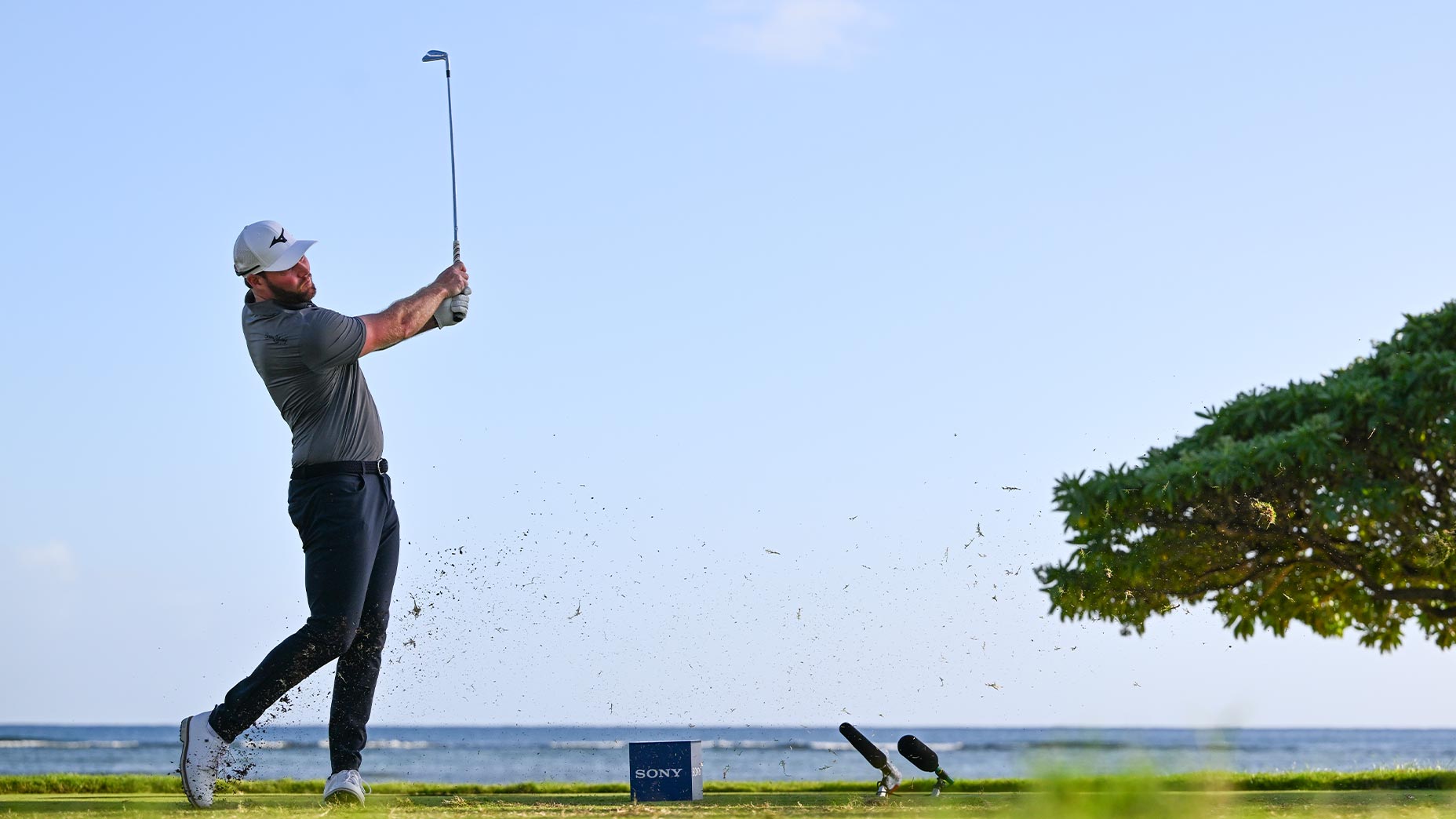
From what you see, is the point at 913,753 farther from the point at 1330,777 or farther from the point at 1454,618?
the point at 1454,618

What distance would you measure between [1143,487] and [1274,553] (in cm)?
159

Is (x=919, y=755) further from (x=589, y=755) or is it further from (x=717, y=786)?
(x=589, y=755)

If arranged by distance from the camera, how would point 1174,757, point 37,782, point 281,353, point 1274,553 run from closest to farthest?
point 1174,757
point 281,353
point 37,782
point 1274,553

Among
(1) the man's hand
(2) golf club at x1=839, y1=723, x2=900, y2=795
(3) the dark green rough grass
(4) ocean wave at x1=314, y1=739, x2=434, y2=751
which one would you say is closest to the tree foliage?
(3) the dark green rough grass

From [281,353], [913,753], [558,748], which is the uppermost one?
[281,353]

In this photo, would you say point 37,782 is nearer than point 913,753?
No

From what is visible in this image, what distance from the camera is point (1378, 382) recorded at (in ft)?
34.0

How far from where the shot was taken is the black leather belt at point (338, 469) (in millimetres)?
6000

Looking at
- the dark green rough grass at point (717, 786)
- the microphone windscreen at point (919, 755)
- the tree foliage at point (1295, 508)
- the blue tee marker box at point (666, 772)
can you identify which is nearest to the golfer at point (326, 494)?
the dark green rough grass at point (717, 786)

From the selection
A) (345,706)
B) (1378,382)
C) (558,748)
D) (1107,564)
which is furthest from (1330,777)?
(558,748)

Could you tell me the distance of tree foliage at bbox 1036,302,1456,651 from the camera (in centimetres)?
1019

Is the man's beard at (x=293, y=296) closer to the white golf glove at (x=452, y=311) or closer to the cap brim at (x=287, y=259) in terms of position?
the cap brim at (x=287, y=259)

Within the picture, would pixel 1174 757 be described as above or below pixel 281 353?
below

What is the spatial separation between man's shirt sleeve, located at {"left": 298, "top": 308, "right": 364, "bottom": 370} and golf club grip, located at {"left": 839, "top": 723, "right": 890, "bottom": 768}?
8.80 ft
